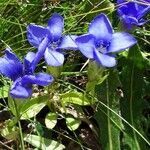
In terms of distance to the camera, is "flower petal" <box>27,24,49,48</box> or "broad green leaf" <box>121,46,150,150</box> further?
"broad green leaf" <box>121,46,150,150</box>

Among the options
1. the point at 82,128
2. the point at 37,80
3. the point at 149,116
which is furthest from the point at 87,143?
the point at 37,80

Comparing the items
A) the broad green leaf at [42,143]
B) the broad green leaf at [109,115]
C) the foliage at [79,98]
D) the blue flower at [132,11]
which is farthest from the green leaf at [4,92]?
the blue flower at [132,11]

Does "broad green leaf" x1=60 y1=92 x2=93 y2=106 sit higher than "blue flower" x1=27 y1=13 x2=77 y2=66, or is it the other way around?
"blue flower" x1=27 y1=13 x2=77 y2=66

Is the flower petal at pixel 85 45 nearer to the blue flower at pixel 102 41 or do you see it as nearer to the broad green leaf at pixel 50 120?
the blue flower at pixel 102 41

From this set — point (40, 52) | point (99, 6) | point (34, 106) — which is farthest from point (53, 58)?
point (99, 6)

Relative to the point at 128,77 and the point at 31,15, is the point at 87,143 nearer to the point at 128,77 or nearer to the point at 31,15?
the point at 128,77

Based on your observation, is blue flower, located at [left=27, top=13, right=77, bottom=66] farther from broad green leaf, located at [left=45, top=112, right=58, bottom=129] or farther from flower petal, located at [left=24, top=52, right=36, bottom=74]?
broad green leaf, located at [left=45, top=112, right=58, bottom=129]

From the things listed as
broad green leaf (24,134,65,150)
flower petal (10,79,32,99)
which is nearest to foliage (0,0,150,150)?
broad green leaf (24,134,65,150)
